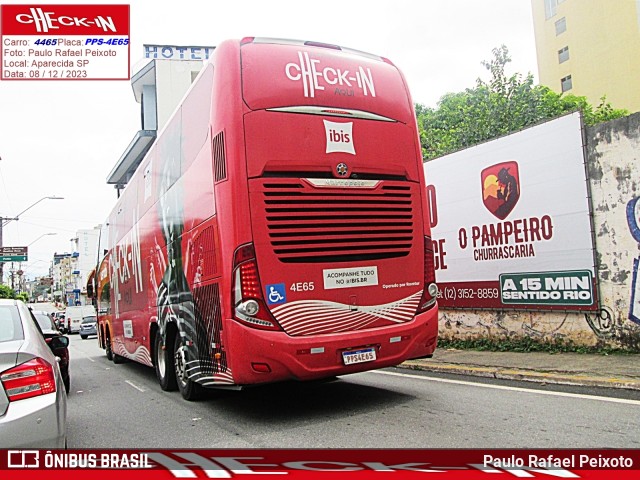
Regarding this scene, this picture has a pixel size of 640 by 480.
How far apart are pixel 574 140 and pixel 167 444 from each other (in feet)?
24.9

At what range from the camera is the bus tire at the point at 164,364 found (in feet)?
27.4

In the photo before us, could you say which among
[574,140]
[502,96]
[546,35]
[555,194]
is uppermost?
[546,35]

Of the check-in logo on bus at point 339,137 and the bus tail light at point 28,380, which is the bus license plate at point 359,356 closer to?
the check-in logo on bus at point 339,137

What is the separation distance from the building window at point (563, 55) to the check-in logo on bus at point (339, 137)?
41.3 meters

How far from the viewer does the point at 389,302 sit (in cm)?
630

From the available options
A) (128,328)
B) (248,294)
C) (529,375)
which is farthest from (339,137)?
(128,328)

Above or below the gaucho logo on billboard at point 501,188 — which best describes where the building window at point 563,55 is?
above

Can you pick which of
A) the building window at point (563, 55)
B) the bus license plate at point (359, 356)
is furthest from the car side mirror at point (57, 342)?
the building window at point (563, 55)

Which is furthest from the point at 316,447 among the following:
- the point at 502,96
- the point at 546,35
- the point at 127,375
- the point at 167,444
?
the point at 546,35

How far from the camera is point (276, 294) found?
5.66 meters

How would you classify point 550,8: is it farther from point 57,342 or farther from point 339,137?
point 57,342

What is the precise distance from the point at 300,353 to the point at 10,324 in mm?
2582

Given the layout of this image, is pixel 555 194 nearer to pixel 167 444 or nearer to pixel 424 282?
pixel 424 282

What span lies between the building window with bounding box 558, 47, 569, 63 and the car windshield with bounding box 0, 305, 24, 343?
4420cm
